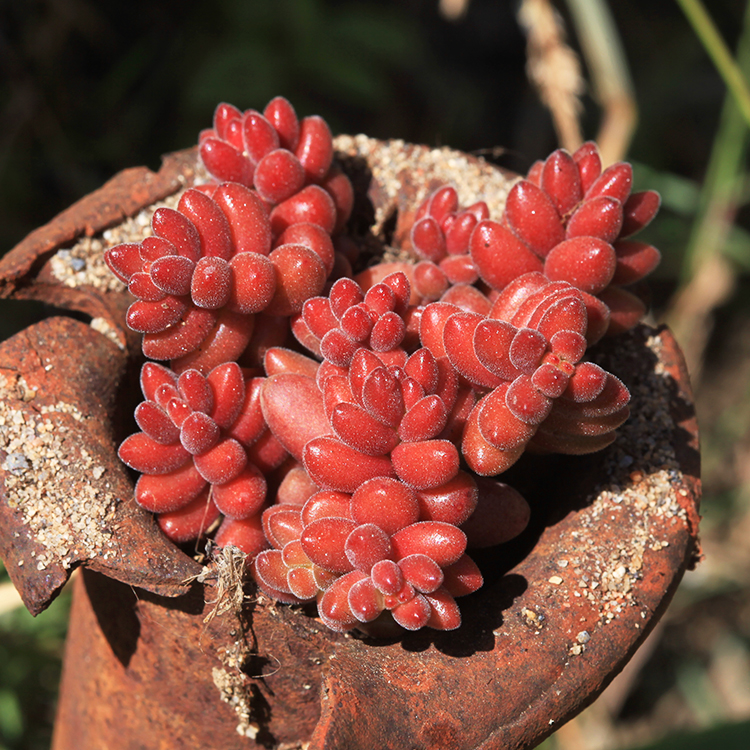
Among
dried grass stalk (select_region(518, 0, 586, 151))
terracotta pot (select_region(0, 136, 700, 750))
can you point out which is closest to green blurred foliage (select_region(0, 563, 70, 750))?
terracotta pot (select_region(0, 136, 700, 750))

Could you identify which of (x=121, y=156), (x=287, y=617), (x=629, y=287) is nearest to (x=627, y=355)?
(x=629, y=287)

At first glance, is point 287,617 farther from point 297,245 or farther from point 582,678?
point 297,245

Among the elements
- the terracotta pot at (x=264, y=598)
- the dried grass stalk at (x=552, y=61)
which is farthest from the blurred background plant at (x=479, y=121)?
the terracotta pot at (x=264, y=598)

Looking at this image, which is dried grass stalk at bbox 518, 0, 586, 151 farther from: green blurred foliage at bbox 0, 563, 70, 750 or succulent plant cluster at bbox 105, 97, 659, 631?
green blurred foliage at bbox 0, 563, 70, 750

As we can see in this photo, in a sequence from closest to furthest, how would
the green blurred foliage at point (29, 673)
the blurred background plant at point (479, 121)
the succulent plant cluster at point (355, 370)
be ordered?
the succulent plant cluster at point (355, 370) < the green blurred foliage at point (29, 673) < the blurred background plant at point (479, 121)

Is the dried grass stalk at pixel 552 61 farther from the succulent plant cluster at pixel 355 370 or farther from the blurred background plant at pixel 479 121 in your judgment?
the succulent plant cluster at pixel 355 370

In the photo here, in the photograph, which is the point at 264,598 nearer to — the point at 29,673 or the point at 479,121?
the point at 29,673

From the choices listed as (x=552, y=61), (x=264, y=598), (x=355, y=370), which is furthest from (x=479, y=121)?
(x=264, y=598)
